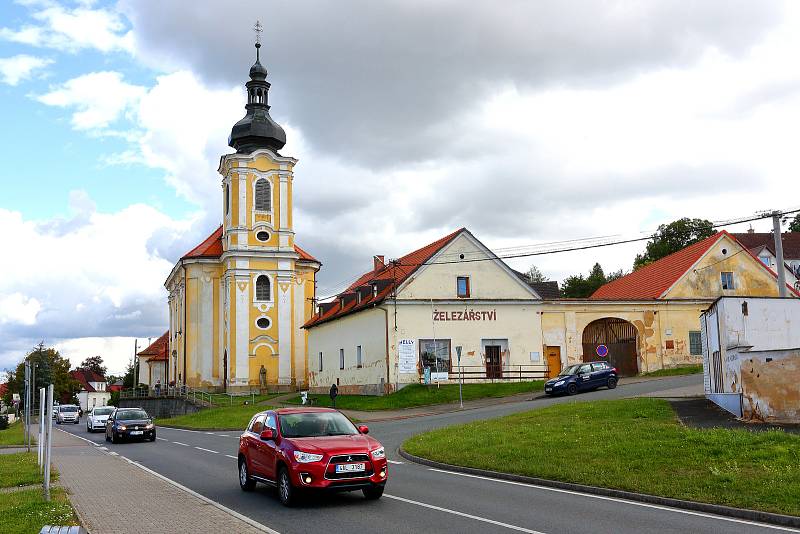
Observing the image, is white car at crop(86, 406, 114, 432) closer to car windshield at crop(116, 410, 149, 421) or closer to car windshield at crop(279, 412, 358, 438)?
car windshield at crop(116, 410, 149, 421)

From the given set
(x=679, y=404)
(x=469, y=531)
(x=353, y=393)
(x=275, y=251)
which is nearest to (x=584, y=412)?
(x=679, y=404)

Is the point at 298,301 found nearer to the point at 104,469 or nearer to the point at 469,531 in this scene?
the point at 104,469

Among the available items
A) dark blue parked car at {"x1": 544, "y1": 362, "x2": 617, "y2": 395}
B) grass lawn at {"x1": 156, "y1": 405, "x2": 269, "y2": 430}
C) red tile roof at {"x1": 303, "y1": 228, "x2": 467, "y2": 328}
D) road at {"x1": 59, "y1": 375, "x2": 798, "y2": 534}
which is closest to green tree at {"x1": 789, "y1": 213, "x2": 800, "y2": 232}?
red tile roof at {"x1": 303, "y1": 228, "x2": 467, "y2": 328}

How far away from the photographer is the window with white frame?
4684cm

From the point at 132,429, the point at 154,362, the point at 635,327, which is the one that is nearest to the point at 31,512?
the point at 132,429

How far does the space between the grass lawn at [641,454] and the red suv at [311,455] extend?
13.2 ft

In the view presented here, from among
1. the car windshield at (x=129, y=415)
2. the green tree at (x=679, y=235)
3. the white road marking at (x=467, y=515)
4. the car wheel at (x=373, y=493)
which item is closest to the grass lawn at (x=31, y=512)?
the car wheel at (x=373, y=493)

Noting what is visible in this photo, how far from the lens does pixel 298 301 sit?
2579 inches

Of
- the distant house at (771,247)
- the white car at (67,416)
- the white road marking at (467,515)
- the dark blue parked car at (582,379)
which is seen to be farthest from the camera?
the distant house at (771,247)

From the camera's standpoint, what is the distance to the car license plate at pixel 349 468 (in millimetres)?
12602

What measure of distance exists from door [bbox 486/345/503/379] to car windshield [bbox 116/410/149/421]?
18533 millimetres

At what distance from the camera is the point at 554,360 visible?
146 ft

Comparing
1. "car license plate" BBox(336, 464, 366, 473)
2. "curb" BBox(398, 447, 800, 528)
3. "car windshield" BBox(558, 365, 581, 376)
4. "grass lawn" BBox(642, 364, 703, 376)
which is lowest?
"curb" BBox(398, 447, 800, 528)

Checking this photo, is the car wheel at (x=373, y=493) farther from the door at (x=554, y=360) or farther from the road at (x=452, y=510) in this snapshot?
the door at (x=554, y=360)
